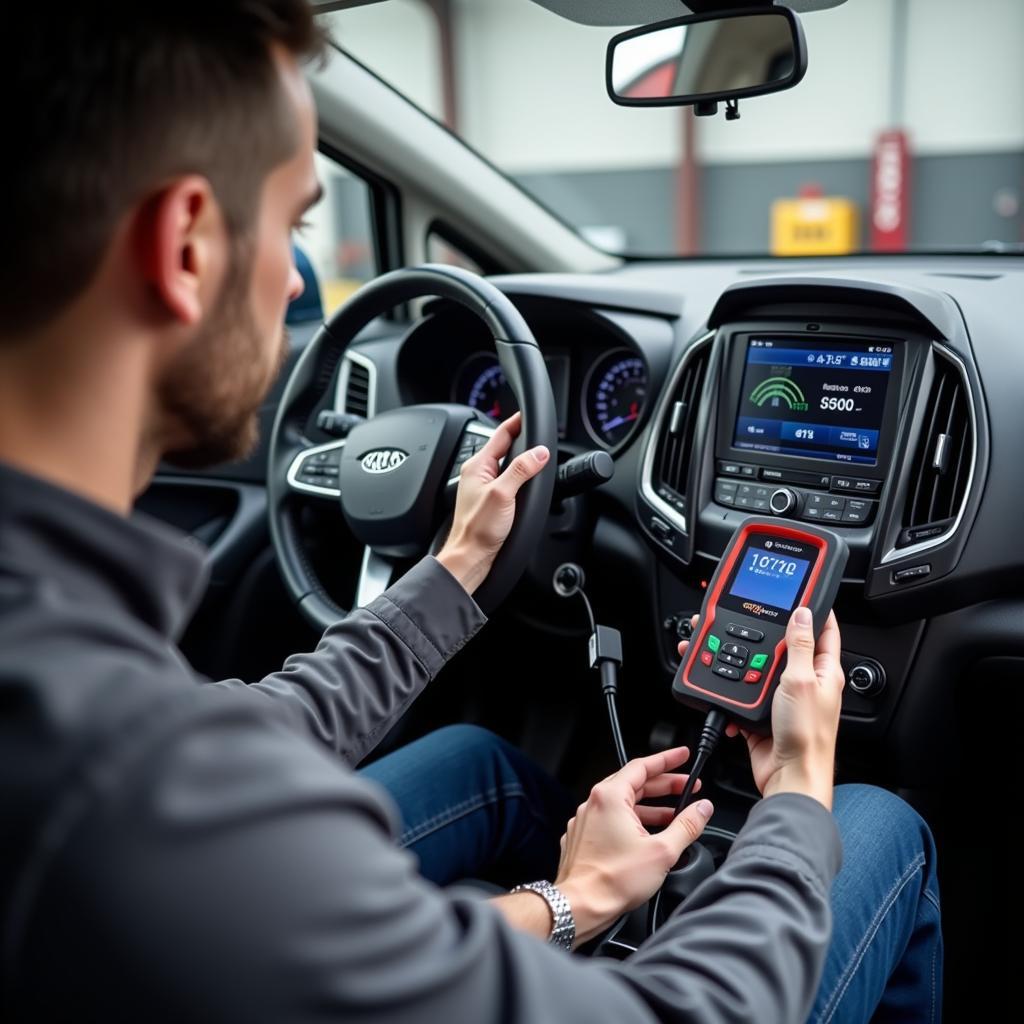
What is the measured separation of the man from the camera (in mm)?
473

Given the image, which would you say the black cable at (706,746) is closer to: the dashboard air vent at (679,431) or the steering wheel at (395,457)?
the steering wheel at (395,457)

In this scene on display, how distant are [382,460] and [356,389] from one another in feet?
1.11

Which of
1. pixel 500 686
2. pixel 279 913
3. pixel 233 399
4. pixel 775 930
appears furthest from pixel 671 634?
pixel 279 913

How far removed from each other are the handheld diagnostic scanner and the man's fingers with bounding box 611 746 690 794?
0.26 ft

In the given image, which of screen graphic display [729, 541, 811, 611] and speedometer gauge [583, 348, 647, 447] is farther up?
speedometer gauge [583, 348, 647, 447]

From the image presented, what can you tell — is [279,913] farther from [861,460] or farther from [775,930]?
[861,460]

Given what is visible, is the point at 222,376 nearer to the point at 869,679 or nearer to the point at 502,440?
the point at 502,440

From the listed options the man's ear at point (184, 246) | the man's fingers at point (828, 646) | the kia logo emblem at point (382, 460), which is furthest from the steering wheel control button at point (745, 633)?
the man's ear at point (184, 246)

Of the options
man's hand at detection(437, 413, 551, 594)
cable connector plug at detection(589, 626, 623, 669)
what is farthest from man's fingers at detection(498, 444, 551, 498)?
cable connector plug at detection(589, 626, 623, 669)

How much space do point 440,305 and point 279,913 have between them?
4.35ft

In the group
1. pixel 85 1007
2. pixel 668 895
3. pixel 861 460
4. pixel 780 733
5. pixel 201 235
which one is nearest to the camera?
pixel 85 1007

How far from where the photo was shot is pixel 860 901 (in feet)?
3.36

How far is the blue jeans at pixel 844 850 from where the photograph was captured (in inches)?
39.4

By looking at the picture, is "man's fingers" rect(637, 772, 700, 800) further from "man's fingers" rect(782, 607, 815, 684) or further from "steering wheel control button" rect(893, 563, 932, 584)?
"steering wheel control button" rect(893, 563, 932, 584)
